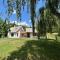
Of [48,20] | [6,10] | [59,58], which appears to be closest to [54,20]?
[48,20]

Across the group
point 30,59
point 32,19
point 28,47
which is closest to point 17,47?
point 28,47

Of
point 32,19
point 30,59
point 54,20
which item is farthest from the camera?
point 54,20

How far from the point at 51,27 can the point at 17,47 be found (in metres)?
2.80

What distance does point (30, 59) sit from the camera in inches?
473

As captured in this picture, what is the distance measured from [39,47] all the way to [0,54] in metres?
2.33

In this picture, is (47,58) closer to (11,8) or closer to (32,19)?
(32,19)

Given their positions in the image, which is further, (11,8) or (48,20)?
(48,20)

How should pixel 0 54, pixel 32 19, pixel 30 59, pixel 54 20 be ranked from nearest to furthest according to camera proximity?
pixel 32 19
pixel 30 59
pixel 0 54
pixel 54 20

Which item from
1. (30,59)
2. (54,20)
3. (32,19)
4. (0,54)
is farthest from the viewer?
(54,20)

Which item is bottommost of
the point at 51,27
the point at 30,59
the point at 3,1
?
the point at 30,59

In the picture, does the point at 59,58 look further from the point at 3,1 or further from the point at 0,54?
the point at 3,1

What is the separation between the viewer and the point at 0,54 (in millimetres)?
13539

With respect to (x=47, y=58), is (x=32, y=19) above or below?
above

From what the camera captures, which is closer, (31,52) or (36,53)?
(36,53)
